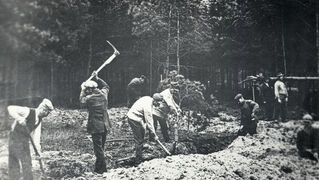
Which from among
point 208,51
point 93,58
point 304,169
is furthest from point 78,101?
point 304,169

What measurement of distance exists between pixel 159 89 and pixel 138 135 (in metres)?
0.81

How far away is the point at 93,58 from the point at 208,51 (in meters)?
1.84

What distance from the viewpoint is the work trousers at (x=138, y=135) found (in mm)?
4793

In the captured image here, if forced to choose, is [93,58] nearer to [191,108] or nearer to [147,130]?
[147,130]

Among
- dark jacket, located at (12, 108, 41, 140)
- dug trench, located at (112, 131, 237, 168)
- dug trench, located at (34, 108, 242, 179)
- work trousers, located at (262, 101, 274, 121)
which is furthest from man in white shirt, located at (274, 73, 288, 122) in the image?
dark jacket, located at (12, 108, 41, 140)

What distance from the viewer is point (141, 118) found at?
492 centimetres

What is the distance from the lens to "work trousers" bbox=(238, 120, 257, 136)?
5.36 meters

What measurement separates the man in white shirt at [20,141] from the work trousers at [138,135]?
4.76 ft

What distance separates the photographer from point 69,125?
4629 mm

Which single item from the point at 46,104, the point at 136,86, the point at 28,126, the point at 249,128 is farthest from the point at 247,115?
the point at 28,126

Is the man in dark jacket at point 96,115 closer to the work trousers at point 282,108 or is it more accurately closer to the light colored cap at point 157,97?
the light colored cap at point 157,97

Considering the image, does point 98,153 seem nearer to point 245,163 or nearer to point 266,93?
point 245,163

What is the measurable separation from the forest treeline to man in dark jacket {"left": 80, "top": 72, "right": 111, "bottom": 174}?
0.17m

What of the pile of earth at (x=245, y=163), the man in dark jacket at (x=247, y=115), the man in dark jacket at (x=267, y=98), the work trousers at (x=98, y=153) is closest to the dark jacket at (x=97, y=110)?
the work trousers at (x=98, y=153)
